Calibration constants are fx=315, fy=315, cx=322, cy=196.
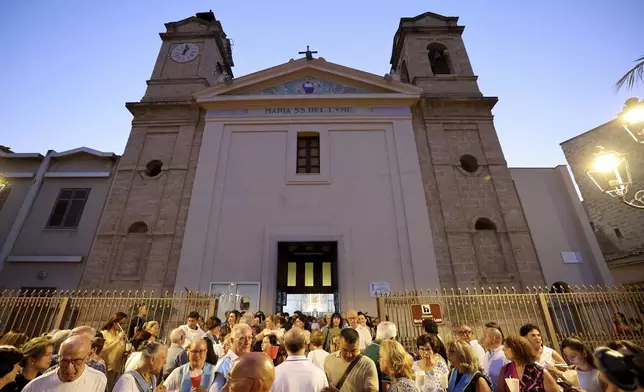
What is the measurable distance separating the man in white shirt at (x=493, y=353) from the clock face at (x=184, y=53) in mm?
18262

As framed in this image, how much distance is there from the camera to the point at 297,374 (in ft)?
9.57

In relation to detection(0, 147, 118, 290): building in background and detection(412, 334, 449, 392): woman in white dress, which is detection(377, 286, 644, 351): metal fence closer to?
detection(412, 334, 449, 392): woman in white dress

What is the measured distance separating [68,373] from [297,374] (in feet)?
6.72

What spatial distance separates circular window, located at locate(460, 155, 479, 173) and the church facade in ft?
0.22

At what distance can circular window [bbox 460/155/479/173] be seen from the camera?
1366 cm

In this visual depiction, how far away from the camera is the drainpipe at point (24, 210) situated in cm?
1202

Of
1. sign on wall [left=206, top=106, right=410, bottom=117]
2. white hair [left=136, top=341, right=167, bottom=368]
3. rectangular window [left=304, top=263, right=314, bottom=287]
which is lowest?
white hair [left=136, top=341, right=167, bottom=368]

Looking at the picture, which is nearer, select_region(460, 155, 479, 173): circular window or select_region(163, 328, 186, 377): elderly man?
select_region(163, 328, 186, 377): elderly man

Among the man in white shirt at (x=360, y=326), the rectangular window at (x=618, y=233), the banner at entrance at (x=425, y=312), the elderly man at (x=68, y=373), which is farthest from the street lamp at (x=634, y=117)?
the rectangular window at (x=618, y=233)

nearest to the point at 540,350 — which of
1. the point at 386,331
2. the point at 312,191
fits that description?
the point at 386,331

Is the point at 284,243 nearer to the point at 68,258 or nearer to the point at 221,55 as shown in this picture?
the point at 68,258

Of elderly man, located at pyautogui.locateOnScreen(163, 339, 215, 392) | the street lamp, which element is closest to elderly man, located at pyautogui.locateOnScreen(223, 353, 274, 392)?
elderly man, located at pyautogui.locateOnScreen(163, 339, 215, 392)

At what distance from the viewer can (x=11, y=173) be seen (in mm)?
13609

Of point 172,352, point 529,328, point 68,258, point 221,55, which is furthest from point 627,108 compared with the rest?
point 221,55
